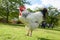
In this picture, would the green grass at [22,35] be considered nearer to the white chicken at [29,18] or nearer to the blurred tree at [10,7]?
the white chicken at [29,18]

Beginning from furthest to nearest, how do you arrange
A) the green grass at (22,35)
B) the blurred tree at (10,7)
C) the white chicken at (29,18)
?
the blurred tree at (10,7) < the white chicken at (29,18) < the green grass at (22,35)

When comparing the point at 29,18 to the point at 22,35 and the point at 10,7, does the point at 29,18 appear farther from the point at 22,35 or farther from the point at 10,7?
the point at 10,7

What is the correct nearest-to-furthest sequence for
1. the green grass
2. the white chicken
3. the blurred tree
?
the green grass → the white chicken → the blurred tree

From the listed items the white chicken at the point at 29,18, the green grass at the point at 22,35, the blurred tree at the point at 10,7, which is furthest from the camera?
the blurred tree at the point at 10,7

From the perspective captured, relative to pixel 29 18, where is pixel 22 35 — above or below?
below

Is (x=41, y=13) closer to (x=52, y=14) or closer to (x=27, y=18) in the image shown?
(x=27, y=18)

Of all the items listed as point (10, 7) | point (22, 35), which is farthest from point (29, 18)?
point (10, 7)

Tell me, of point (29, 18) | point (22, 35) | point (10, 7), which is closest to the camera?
point (29, 18)

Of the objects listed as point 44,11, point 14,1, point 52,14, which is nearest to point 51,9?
point 52,14

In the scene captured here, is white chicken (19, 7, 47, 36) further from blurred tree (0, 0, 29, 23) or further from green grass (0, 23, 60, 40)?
blurred tree (0, 0, 29, 23)

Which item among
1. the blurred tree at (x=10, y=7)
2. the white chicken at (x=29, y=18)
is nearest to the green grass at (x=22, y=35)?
the white chicken at (x=29, y=18)

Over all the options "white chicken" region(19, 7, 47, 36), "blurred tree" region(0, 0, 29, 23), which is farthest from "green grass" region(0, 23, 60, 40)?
"blurred tree" region(0, 0, 29, 23)

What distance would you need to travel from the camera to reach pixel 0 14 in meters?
36.1

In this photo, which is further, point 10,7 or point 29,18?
point 10,7
